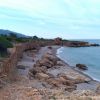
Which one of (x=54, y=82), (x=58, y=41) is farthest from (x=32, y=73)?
(x=58, y=41)

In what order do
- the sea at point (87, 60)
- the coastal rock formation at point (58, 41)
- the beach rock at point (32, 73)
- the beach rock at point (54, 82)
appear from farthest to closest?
the coastal rock formation at point (58, 41), the sea at point (87, 60), the beach rock at point (32, 73), the beach rock at point (54, 82)

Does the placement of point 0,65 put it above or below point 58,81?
above

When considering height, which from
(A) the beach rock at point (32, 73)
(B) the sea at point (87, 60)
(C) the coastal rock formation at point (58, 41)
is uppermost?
(A) the beach rock at point (32, 73)

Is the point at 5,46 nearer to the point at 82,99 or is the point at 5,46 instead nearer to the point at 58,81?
the point at 58,81

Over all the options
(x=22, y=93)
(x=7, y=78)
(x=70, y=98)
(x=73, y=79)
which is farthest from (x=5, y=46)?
(x=70, y=98)

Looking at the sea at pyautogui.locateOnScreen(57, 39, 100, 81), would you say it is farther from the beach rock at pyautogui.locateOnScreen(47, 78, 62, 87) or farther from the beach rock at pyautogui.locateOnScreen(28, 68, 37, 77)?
the beach rock at pyautogui.locateOnScreen(47, 78, 62, 87)

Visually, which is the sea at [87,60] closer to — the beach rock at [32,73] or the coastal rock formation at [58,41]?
the beach rock at [32,73]

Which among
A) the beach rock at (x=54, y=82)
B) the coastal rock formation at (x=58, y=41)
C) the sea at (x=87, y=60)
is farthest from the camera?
the coastal rock formation at (x=58, y=41)

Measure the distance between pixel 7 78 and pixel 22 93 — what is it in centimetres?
506

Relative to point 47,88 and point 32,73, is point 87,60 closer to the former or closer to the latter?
point 32,73

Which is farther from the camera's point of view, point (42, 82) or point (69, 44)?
point (69, 44)

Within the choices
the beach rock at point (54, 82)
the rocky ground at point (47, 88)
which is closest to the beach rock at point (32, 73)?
the rocky ground at point (47, 88)

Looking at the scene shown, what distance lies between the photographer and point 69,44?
154375 millimetres

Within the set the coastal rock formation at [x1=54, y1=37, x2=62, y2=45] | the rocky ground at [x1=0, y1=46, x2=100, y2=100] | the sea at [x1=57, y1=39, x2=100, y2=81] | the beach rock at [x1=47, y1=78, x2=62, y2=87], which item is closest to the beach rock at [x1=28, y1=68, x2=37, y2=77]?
the rocky ground at [x1=0, y1=46, x2=100, y2=100]
